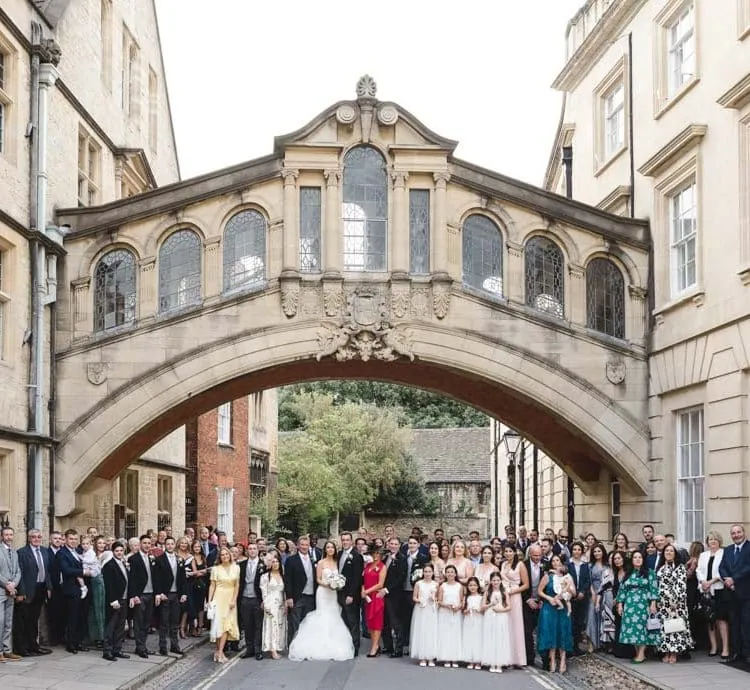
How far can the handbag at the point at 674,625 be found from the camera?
1644 centimetres

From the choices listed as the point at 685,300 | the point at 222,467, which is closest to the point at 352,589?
the point at 685,300

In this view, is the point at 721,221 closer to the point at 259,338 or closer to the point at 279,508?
the point at 259,338

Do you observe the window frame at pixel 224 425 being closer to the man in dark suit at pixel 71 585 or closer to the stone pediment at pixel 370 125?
the stone pediment at pixel 370 125

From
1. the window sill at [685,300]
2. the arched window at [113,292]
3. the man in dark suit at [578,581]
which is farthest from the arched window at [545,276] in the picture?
the arched window at [113,292]

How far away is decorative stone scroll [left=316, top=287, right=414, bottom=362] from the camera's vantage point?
856 inches

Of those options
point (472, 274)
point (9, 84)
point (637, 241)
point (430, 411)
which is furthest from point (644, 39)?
point (430, 411)

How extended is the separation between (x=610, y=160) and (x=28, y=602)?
14398mm

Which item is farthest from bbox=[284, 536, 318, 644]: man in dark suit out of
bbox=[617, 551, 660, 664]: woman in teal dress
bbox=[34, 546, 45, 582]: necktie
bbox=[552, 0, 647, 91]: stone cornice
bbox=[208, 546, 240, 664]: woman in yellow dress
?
bbox=[552, 0, 647, 91]: stone cornice

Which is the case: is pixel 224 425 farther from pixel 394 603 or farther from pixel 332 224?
pixel 394 603

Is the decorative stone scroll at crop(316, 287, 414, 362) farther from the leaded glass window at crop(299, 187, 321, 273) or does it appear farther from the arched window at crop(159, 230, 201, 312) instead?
the arched window at crop(159, 230, 201, 312)

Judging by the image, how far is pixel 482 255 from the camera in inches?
878

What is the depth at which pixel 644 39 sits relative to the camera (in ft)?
75.7

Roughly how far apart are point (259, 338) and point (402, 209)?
329cm

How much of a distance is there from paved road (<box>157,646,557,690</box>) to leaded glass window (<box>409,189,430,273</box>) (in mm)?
7270
